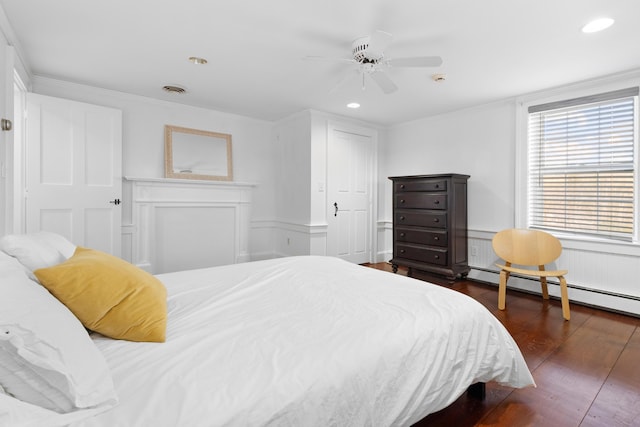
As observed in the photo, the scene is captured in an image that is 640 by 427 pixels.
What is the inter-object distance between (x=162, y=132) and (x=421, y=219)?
3.54m

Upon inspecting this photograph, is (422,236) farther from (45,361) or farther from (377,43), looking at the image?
(45,361)

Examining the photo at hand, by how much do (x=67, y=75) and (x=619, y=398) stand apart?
510 centimetres

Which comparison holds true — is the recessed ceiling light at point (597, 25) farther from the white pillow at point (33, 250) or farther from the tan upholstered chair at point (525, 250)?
the white pillow at point (33, 250)

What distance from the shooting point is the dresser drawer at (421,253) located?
12.8 feet

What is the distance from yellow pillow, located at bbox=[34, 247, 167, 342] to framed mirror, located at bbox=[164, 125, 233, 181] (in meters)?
3.27

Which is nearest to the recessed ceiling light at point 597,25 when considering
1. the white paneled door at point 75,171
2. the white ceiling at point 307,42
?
the white ceiling at point 307,42

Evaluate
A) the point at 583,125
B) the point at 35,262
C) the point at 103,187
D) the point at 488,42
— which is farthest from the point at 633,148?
the point at 103,187

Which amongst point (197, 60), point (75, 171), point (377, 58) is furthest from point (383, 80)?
point (75, 171)

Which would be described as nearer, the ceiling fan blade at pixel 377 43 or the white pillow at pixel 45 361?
the white pillow at pixel 45 361

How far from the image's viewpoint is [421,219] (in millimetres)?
4098

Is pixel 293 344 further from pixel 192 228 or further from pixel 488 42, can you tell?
pixel 192 228

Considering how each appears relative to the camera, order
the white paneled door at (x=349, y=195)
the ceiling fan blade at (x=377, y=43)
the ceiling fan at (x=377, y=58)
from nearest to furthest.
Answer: the ceiling fan blade at (x=377, y=43)
the ceiling fan at (x=377, y=58)
the white paneled door at (x=349, y=195)

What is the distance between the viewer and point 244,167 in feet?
15.9

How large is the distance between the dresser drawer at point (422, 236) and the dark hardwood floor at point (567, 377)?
1055mm
